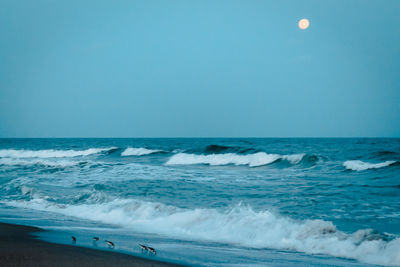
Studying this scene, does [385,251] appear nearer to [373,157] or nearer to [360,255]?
[360,255]

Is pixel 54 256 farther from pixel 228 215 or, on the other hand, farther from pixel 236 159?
pixel 236 159

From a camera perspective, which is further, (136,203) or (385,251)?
(136,203)

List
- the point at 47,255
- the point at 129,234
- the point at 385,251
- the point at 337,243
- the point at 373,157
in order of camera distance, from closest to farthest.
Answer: the point at 47,255, the point at 385,251, the point at 337,243, the point at 129,234, the point at 373,157

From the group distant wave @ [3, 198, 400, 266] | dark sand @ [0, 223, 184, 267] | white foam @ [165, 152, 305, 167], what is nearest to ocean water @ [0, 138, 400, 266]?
distant wave @ [3, 198, 400, 266]

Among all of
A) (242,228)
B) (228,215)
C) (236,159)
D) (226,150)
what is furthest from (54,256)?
(226,150)

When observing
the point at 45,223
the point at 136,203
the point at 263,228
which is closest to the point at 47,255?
the point at 45,223

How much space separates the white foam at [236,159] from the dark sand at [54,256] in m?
19.5

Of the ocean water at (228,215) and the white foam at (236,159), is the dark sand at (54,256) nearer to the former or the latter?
the ocean water at (228,215)

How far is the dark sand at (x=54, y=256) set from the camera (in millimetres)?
4426

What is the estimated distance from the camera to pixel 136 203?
10641mm

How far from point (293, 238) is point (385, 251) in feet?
5.29

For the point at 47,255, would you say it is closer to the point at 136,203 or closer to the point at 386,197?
the point at 136,203

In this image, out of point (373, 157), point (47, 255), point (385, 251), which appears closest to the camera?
point (47, 255)

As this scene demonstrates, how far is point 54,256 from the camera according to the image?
15.6 feet
